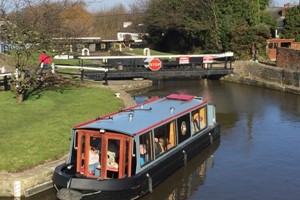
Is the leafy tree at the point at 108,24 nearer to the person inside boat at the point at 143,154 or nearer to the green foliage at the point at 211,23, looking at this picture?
the green foliage at the point at 211,23

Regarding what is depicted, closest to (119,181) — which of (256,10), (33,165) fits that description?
(33,165)

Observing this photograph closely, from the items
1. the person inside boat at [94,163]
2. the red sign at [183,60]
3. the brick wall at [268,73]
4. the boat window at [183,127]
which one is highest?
the red sign at [183,60]

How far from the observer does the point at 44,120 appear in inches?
609

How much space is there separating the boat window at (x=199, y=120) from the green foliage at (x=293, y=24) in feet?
85.4

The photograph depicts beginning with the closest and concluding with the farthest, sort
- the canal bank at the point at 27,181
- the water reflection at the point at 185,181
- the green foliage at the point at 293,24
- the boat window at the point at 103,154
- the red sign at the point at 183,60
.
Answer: the canal bank at the point at 27,181 → the boat window at the point at 103,154 → the water reflection at the point at 185,181 → the red sign at the point at 183,60 → the green foliage at the point at 293,24

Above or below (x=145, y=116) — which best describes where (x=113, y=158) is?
below

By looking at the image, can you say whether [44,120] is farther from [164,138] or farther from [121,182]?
[121,182]

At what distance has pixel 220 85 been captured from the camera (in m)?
30.7

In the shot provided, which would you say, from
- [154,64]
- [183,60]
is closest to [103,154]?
[154,64]

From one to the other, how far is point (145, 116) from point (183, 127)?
149 cm

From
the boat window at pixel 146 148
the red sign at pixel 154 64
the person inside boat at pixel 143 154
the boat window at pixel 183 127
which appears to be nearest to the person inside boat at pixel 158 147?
the boat window at pixel 146 148

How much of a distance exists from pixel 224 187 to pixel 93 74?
18090mm

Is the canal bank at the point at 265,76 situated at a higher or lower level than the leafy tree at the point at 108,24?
lower

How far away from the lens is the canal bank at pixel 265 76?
1054 inches
